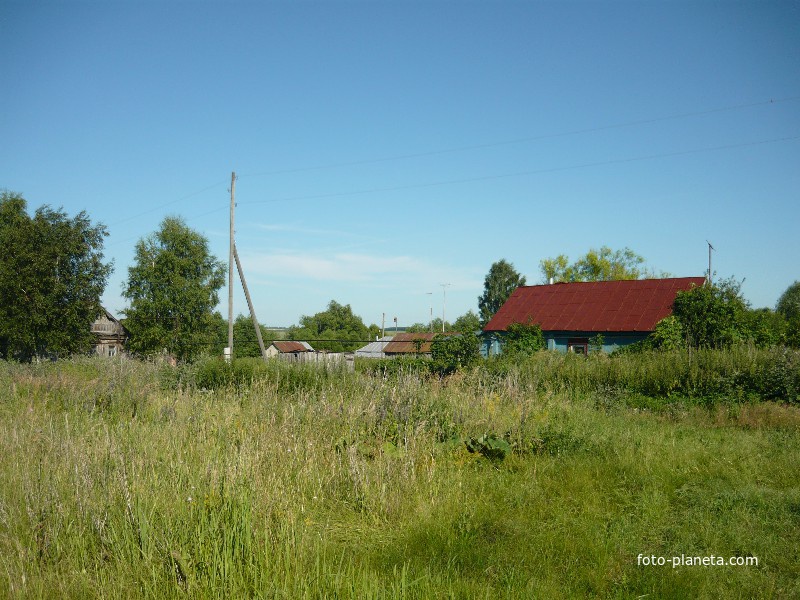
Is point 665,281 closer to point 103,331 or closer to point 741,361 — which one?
point 741,361

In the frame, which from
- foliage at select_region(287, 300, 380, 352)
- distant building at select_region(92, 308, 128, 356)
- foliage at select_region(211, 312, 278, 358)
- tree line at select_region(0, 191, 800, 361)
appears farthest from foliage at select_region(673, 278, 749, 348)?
foliage at select_region(287, 300, 380, 352)

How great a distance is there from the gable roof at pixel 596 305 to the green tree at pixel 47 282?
71.4ft

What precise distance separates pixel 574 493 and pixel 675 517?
0.94 metres

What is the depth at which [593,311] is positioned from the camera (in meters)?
26.4

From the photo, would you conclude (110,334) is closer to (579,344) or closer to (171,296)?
(171,296)

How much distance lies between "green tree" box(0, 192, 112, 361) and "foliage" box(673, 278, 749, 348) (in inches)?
1151

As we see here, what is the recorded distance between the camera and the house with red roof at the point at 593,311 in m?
24.8

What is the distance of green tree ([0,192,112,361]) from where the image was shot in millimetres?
28469

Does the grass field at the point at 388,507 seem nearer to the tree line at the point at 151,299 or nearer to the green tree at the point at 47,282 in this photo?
the tree line at the point at 151,299

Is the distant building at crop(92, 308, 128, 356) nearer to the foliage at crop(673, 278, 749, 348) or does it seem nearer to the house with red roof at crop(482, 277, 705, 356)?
the house with red roof at crop(482, 277, 705, 356)

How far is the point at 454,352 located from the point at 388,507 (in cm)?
1185

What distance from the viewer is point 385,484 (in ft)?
16.9

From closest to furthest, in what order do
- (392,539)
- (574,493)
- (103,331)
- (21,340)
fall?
(392,539)
(574,493)
(21,340)
(103,331)

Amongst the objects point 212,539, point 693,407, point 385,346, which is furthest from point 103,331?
point 212,539
